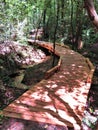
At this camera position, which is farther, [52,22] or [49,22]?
[49,22]

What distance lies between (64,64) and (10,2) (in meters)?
4.66

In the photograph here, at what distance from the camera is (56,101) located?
696 cm

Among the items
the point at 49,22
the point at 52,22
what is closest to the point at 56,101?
the point at 52,22

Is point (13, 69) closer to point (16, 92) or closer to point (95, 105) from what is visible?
point (16, 92)

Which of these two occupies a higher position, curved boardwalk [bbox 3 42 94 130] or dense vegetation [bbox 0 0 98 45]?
dense vegetation [bbox 0 0 98 45]

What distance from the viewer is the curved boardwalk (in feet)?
18.9

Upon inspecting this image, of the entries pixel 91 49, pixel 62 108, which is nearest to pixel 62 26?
pixel 91 49

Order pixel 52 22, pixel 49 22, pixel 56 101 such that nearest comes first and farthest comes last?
1. pixel 56 101
2. pixel 52 22
3. pixel 49 22

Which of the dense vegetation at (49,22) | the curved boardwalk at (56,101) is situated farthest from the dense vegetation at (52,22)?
the curved boardwalk at (56,101)

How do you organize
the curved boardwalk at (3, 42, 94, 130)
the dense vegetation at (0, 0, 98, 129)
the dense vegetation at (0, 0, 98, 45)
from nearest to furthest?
1. the curved boardwalk at (3, 42, 94, 130)
2. the dense vegetation at (0, 0, 98, 129)
3. the dense vegetation at (0, 0, 98, 45)

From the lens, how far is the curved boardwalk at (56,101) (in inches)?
227

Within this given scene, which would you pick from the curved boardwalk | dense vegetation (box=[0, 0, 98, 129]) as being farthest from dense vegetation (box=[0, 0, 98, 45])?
the curved boardwalk

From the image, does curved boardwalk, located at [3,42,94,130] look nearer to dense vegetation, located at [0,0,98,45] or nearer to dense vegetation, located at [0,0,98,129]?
dense vegetation, located at [0,0,98,129]

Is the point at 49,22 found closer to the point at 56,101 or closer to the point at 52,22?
the point at 52,22
